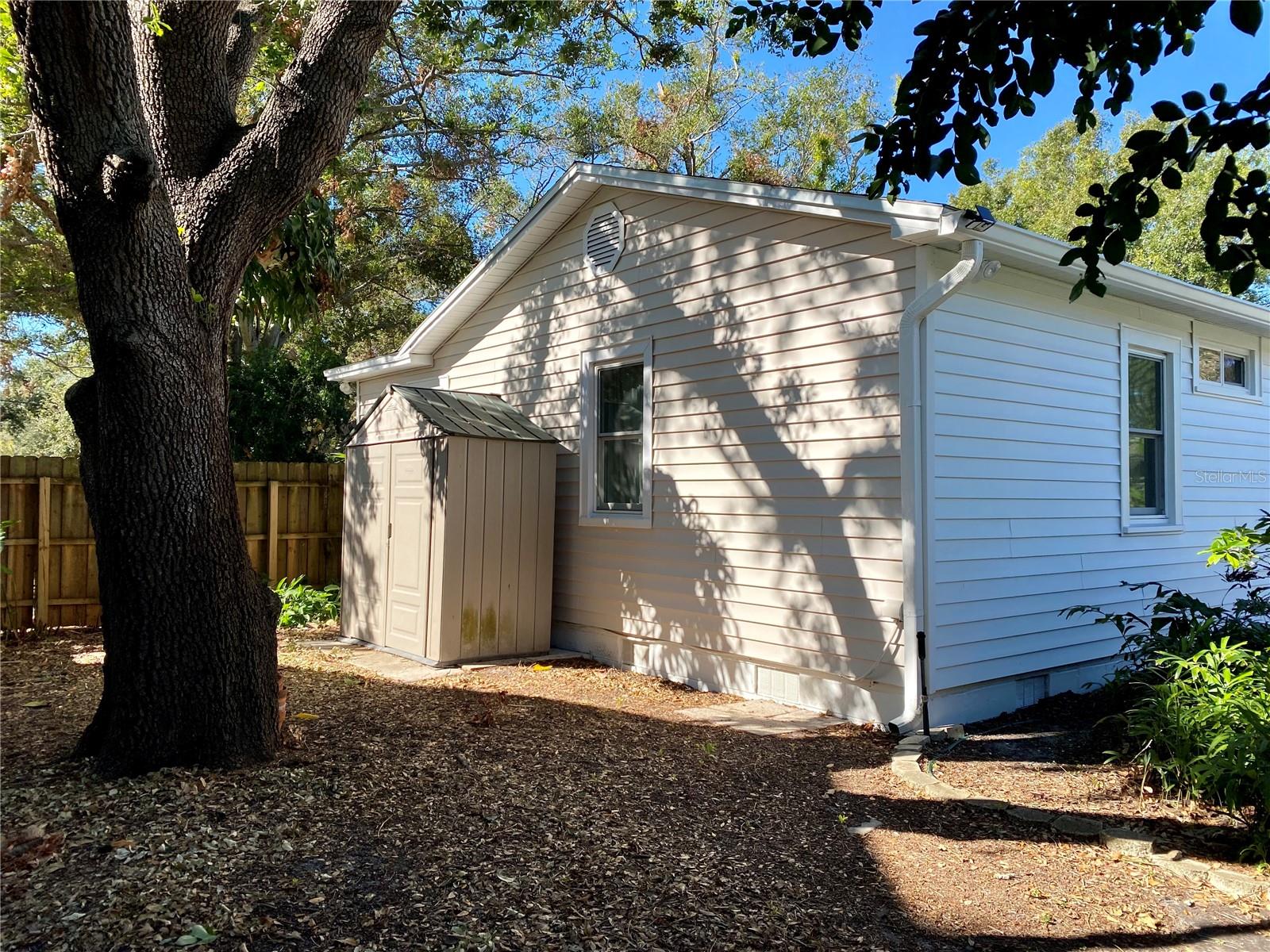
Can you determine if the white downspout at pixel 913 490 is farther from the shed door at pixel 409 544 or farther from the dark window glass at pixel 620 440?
the shed door at pixel 409 544

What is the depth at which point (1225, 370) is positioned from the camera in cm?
884

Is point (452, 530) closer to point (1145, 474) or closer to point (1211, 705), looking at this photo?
point (1211, 705)

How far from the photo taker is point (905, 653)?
5703 mm

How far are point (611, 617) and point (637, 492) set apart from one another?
120cm

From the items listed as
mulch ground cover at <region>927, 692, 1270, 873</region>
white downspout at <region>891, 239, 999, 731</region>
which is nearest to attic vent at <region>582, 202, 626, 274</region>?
white downspout at <region>891, 239, 999, 731</region>

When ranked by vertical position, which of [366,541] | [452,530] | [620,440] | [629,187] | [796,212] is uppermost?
[629,187]

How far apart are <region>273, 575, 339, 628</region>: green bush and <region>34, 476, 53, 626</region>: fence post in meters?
2.26

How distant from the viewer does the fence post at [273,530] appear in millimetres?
10625

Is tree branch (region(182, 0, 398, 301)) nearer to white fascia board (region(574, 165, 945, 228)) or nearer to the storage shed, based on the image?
white fascia board (region(574, 165, 945, 228))

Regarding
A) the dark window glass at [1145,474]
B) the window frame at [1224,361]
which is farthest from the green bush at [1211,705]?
the window frame at [1224,361]

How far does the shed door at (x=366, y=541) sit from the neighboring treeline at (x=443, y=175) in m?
1.74

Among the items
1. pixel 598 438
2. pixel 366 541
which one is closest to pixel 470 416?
pixel 598 438

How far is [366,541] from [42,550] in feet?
10.6

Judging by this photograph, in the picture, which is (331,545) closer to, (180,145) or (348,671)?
(348,671)
